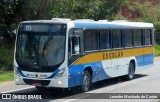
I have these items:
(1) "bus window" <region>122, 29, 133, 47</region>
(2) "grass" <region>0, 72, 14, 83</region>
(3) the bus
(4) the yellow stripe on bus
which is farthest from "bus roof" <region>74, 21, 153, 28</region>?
(2) "grass" <region>0, 72, 14, 83</region>

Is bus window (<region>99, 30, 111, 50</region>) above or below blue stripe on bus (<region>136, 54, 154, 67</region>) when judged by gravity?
above

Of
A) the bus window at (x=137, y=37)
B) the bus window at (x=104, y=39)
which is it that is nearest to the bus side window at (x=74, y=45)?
the bus window at (x=104, y=39)

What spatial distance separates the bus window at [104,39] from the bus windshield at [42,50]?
289cm

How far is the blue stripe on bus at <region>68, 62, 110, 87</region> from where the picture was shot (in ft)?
48.8

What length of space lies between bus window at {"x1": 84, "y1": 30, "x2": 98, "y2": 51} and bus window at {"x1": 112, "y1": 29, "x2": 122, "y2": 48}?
5.75ft

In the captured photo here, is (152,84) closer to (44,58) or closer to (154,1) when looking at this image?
(44,58)

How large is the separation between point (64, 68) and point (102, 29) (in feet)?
11.6

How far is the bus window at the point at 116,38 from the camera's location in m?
18.5

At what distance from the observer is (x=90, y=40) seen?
53.7 feet

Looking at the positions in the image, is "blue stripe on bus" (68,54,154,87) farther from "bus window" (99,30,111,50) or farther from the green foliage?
the green foliage

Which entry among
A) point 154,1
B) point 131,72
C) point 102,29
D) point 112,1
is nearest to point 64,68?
point 102,29

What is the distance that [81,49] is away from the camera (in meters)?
15.5

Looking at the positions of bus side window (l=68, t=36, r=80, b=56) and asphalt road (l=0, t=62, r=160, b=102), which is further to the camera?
bus side window (l=68, t=36, r=80, b=56)

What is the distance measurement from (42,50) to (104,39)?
3.63 m
